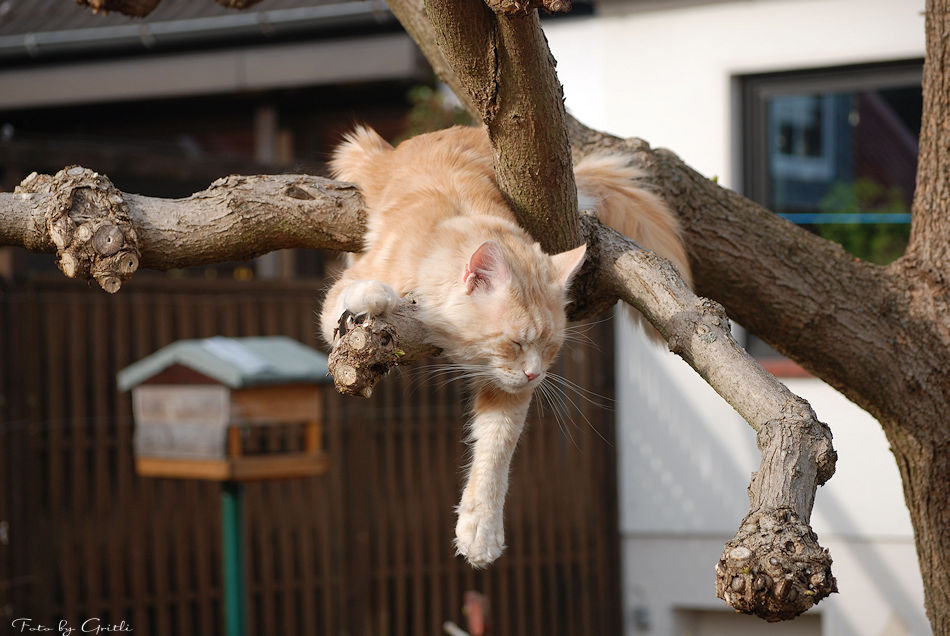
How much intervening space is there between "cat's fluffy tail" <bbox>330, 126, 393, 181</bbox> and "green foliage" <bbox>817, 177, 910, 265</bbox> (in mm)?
3850

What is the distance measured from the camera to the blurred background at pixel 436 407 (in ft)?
15.7

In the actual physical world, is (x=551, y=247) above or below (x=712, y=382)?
above

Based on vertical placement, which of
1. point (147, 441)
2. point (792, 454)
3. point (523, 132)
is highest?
point (523, 132)

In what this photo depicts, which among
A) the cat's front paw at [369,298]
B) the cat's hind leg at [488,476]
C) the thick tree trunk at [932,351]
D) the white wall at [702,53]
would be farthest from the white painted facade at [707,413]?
the cat's front paw at [369,298]

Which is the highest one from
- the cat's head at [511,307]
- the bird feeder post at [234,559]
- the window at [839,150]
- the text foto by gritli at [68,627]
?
the window at [839,150]

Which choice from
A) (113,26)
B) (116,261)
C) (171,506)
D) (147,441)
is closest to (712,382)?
(116,261)

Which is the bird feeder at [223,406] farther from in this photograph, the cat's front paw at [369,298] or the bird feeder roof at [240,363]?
the cat's front paw at [369,298]

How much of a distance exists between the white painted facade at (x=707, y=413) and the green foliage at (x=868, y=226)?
2.48 ft

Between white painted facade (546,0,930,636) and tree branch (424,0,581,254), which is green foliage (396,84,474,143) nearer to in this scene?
white painted facade (546,0,930,636)

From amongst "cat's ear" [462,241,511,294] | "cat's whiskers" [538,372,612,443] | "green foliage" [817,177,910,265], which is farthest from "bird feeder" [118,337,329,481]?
"green foliage" [817,177,910,265]

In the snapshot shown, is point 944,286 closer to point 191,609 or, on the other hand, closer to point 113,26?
point 191,609

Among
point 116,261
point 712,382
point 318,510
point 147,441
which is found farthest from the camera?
point 318,510

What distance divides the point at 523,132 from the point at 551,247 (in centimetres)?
41

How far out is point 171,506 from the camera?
500cm
